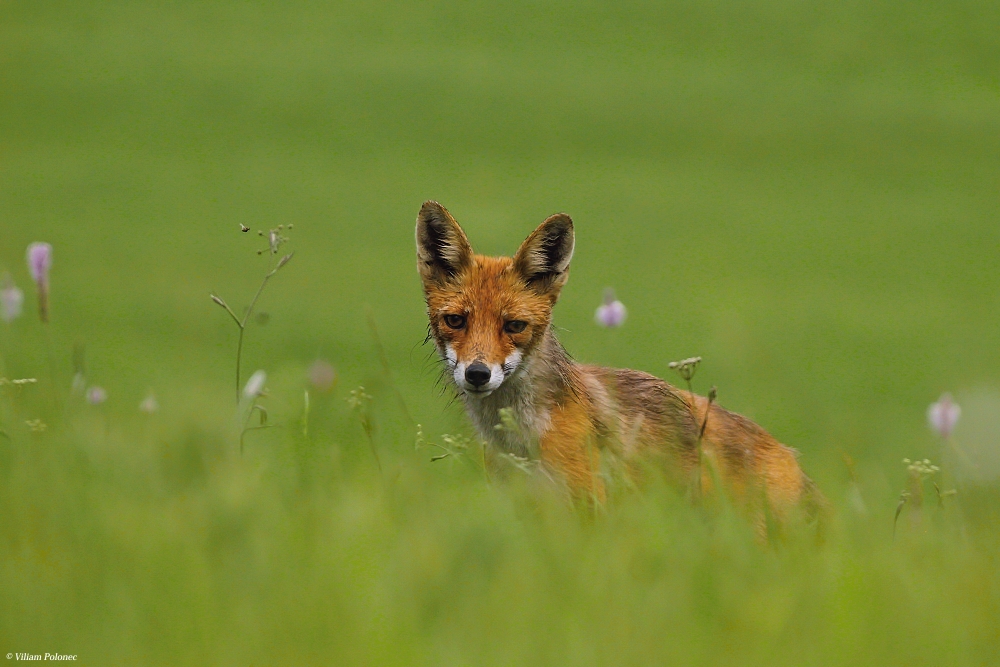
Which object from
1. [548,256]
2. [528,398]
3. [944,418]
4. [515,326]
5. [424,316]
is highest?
[548,256]

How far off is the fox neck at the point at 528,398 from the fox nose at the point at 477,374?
20 centimetres

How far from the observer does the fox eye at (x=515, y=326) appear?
4734 mm

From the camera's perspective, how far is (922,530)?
118 inches

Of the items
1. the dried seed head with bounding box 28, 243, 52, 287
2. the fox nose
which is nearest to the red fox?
the fox nose

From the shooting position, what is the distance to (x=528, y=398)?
15.5 feet

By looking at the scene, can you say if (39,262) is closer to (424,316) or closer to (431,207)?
(431,207)

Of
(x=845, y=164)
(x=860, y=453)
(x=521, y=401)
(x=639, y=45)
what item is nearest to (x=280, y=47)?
(x=639, y=45)

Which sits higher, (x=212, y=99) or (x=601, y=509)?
(x=212, y=99)

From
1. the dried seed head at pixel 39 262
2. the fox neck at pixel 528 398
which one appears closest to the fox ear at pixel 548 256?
the fox neck at pixel 528 398

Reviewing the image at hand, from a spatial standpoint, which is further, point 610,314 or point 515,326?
point 610,314

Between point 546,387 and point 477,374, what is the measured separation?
0.41 m

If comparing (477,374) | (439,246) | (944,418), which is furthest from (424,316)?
(944,418)

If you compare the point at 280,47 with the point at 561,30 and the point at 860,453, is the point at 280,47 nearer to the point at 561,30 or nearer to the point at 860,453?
the point at 561,30

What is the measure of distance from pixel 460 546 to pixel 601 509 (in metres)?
0.87
